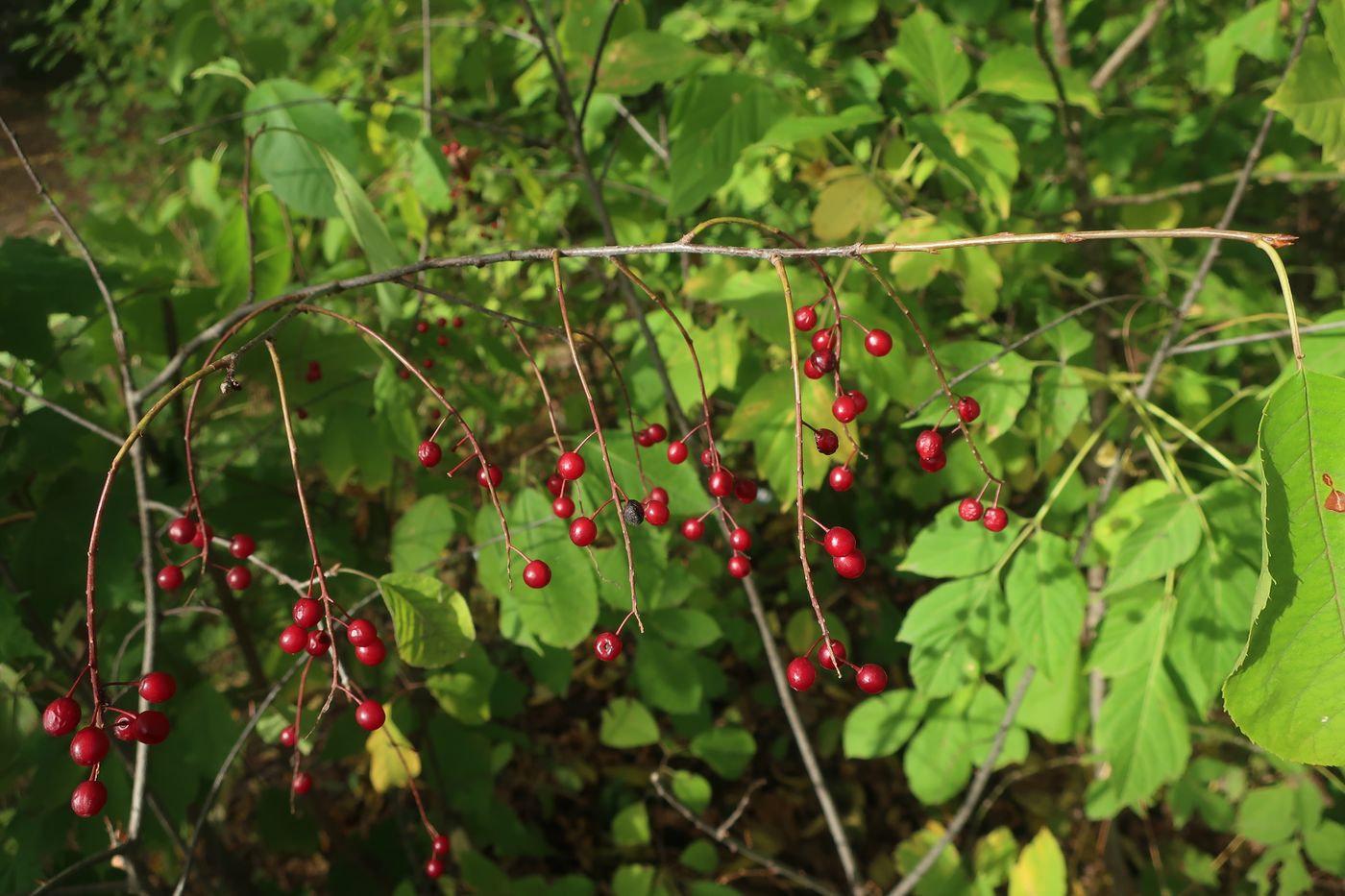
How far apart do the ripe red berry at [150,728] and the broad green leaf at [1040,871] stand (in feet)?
7.04

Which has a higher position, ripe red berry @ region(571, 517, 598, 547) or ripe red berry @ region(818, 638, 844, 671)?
ripe red berry @ region(818, 638, 844, 671)

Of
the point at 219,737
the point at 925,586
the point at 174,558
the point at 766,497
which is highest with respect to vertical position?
the point at 174,558

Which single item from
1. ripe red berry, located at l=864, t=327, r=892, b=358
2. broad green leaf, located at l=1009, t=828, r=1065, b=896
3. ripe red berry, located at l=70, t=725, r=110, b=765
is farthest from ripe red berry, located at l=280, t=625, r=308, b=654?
broad green leaf, located at l=1009, t=828, r=1065, b=896

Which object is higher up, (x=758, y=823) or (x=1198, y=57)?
(x=1198, y=57)

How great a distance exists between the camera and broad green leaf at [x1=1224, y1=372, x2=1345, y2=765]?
837mm

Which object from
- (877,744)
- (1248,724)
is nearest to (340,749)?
(877,744)

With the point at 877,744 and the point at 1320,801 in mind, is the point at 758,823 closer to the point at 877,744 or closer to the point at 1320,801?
the point at 877,744

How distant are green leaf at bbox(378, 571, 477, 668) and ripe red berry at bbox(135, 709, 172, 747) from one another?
0.32 meters

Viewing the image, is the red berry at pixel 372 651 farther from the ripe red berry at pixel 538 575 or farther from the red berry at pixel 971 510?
the red berry at pixel 971 510

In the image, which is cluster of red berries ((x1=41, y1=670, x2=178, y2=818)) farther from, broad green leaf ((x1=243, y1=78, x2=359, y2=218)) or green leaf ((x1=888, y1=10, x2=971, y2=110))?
green leaf ((x1=888, y1=10, x2=971, y2=110))

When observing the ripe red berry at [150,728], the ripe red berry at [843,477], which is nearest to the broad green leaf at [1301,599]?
the ripe red berry at [843,477]

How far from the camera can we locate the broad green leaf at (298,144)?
169cm

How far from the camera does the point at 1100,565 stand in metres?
2.56

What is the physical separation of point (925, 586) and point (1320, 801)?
65.0 inches
